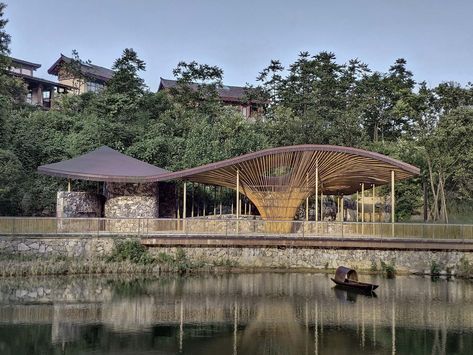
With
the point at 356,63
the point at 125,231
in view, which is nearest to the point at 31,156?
the point at 125,231

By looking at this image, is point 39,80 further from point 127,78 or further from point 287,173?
point 287,173

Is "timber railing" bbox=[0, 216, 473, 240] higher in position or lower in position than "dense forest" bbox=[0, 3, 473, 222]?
lower

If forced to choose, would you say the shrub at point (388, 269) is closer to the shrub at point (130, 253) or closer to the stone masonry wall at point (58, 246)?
the shrub at point (130, 253)

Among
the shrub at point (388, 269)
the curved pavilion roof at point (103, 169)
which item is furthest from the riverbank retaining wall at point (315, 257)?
the curved pavilion roof at point (103, 169)

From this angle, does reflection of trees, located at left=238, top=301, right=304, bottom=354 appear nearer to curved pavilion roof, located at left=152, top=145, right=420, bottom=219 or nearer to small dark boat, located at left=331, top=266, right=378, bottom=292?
small dark boat, located at left=331, top=266, right=378, bottom=292

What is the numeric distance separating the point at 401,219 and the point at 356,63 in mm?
20952

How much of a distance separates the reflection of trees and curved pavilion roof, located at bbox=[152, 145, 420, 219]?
29.9 feet

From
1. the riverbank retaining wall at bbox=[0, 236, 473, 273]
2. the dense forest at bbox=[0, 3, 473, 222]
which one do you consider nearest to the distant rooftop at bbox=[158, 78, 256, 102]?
the dense forest at bbox=[0, 3, 473, 222]

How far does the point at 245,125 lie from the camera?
4441cm

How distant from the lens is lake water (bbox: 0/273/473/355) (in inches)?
535

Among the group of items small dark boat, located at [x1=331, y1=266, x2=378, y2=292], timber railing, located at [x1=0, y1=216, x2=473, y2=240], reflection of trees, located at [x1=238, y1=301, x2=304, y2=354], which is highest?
timber railing, located at [x1=0, y1=216, x2=473, y2=240]

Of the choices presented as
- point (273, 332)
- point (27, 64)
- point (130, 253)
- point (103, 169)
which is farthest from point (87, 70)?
point (273, 332)

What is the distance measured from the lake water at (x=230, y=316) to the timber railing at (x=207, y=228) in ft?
8.46

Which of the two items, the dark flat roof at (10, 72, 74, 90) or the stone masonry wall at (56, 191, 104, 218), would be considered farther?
the dark flat roof at (10, 72, 74, 90)
